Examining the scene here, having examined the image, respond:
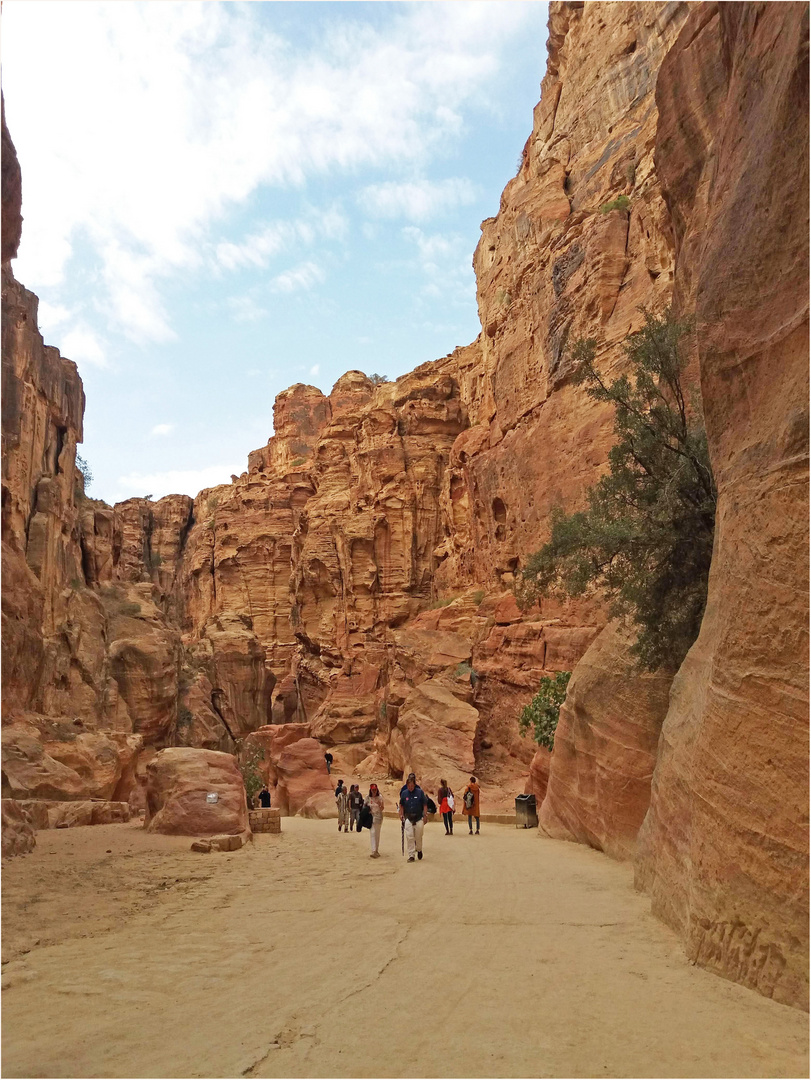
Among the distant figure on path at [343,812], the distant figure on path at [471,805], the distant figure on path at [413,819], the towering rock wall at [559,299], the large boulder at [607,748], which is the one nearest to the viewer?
the distant figure on path at [413,819]

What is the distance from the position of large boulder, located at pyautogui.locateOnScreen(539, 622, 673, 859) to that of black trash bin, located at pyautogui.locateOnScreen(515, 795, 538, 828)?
3.01m

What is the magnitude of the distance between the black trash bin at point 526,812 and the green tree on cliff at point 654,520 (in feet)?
23.9

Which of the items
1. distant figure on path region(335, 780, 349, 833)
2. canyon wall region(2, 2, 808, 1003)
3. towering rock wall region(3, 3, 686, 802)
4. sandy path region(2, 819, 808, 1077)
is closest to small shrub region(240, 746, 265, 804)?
canyon wall region(2, 2, 808, 1003)

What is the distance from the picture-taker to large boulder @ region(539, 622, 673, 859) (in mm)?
12422

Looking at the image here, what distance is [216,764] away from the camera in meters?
16.4

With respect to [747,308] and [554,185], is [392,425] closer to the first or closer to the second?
[554,185]

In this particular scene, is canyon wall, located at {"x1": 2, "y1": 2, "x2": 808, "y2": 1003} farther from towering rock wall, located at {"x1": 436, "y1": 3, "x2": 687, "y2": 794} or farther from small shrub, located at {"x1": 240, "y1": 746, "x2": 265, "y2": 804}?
small shrub, located at {"x1": 240, "y1": 746, "x2": 265, "y2": 804}

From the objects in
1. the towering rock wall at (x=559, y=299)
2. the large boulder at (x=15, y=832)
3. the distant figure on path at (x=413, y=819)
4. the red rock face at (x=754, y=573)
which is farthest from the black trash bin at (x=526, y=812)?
the large boulder at (x=15, y=832)

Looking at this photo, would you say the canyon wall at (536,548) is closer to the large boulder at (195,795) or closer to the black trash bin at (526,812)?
the black trash bin at (526,812)

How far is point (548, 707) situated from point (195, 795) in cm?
1206

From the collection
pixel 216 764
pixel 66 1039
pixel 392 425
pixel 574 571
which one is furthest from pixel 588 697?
pixel 392 425

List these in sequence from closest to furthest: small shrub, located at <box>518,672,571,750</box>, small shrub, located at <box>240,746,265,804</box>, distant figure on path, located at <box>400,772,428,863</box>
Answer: distant figure on path, located at <box>400,772,428,863</box> → small shrub, located at <box>518,672,571,750</box> → small shrub, located at <box>240,746,265,804</box>

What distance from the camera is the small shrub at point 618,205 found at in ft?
93.4

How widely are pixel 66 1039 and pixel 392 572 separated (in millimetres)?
46329
